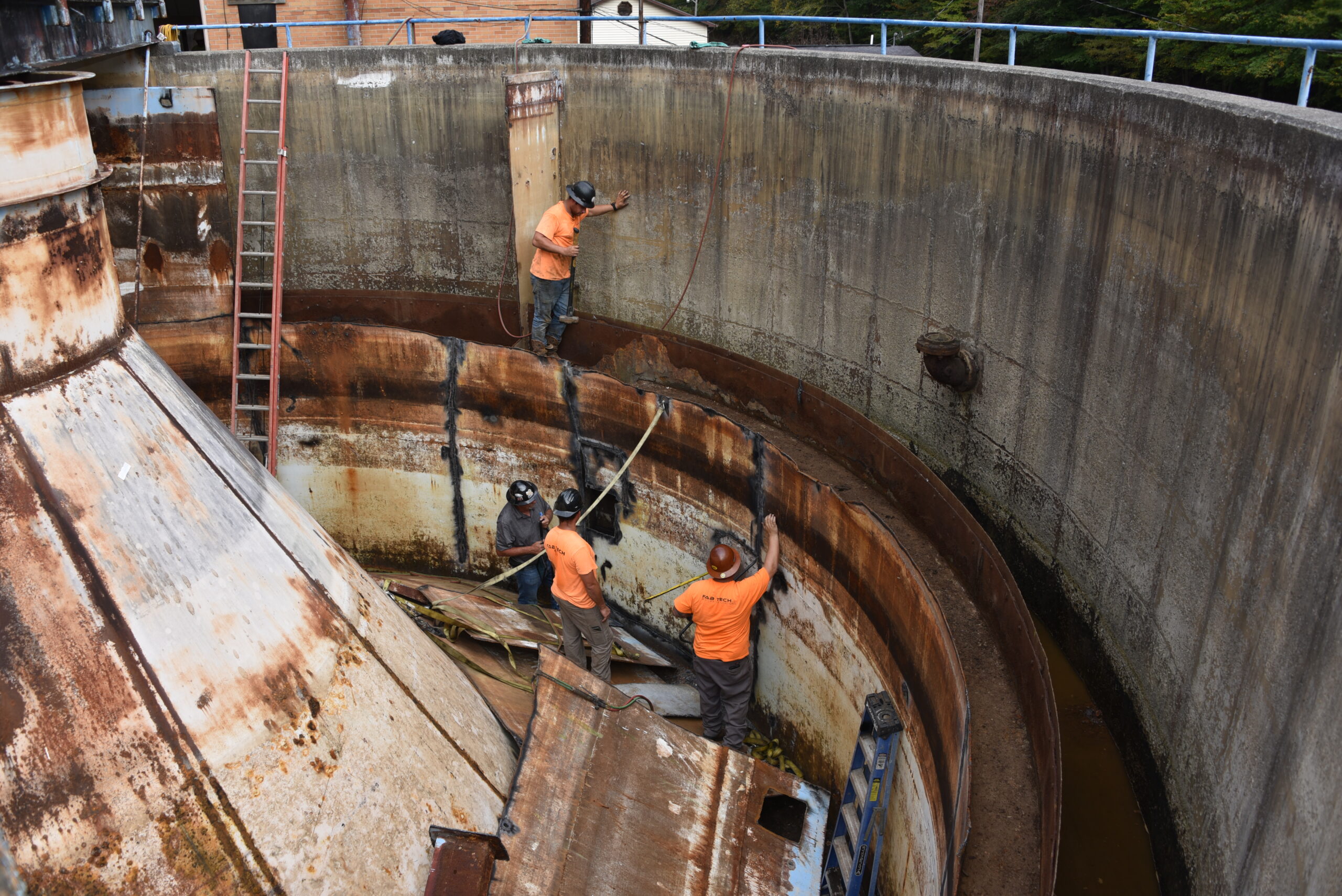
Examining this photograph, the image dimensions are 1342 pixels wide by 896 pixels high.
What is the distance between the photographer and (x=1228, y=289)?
476 cm

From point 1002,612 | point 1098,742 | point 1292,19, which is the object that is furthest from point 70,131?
point 1292,19

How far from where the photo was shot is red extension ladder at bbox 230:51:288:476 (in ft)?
31.3

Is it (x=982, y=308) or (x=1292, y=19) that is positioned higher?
(x=1292, y=19)

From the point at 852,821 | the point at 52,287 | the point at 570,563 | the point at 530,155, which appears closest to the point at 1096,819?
the point at 852,821

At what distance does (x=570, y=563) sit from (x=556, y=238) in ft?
13.0

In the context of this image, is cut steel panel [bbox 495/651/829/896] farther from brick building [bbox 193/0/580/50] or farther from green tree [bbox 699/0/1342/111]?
brick building [bbox 193/0/580/50]

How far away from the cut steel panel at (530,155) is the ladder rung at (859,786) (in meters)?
6.59

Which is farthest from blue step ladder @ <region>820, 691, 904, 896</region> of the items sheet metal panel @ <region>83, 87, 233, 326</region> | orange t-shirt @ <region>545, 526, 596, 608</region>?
sheet metal panel @ <region>83, 87, 233, 326</region>

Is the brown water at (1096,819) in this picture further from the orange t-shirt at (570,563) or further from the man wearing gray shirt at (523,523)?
the man wearing gray shirt at (523,523)

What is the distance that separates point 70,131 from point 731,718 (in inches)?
213

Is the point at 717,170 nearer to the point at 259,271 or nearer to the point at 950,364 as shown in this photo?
the point at 950,364

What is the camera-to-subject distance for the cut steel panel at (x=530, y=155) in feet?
33.9

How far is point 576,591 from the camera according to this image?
296 inches

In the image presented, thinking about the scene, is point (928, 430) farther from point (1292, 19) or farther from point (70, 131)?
point (1292, 19)
